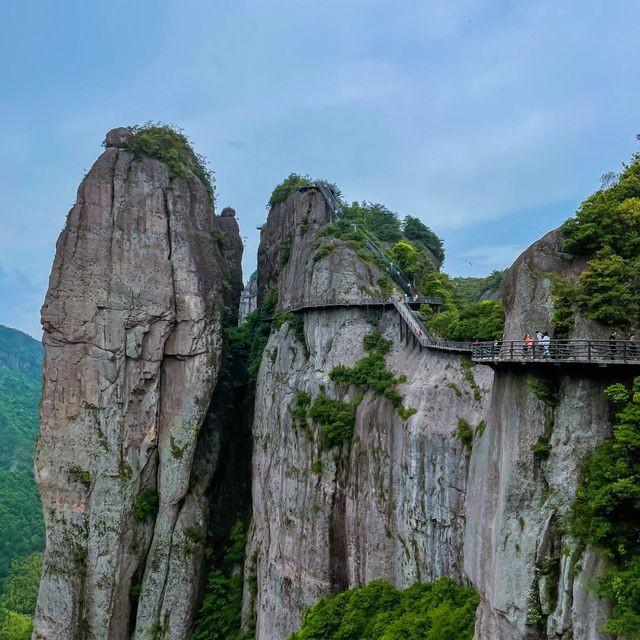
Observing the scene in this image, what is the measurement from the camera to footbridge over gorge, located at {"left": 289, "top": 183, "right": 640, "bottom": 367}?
43.4 ft

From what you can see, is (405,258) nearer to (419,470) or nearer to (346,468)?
(346,468)

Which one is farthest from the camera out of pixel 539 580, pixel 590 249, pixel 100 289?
pixel 100 289

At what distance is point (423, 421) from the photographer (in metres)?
23.0

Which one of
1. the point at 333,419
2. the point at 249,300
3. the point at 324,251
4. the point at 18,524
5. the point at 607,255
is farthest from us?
the point at 249,300

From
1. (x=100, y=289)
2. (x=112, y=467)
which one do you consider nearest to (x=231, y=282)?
(x=100, y=289)

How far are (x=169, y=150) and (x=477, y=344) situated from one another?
28291mm

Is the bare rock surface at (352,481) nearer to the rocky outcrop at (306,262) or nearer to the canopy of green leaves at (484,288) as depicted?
the rocky outcrop at (306,262)

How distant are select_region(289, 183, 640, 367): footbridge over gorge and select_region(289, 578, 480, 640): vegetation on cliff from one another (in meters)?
8.93

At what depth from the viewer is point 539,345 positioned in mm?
14414

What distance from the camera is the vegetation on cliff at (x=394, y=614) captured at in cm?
1869

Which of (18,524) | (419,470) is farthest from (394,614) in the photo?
(18,524)

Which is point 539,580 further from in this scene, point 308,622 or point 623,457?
point 308,622

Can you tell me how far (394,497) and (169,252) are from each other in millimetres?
21540

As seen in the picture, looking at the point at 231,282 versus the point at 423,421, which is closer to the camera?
the point at 423,421
